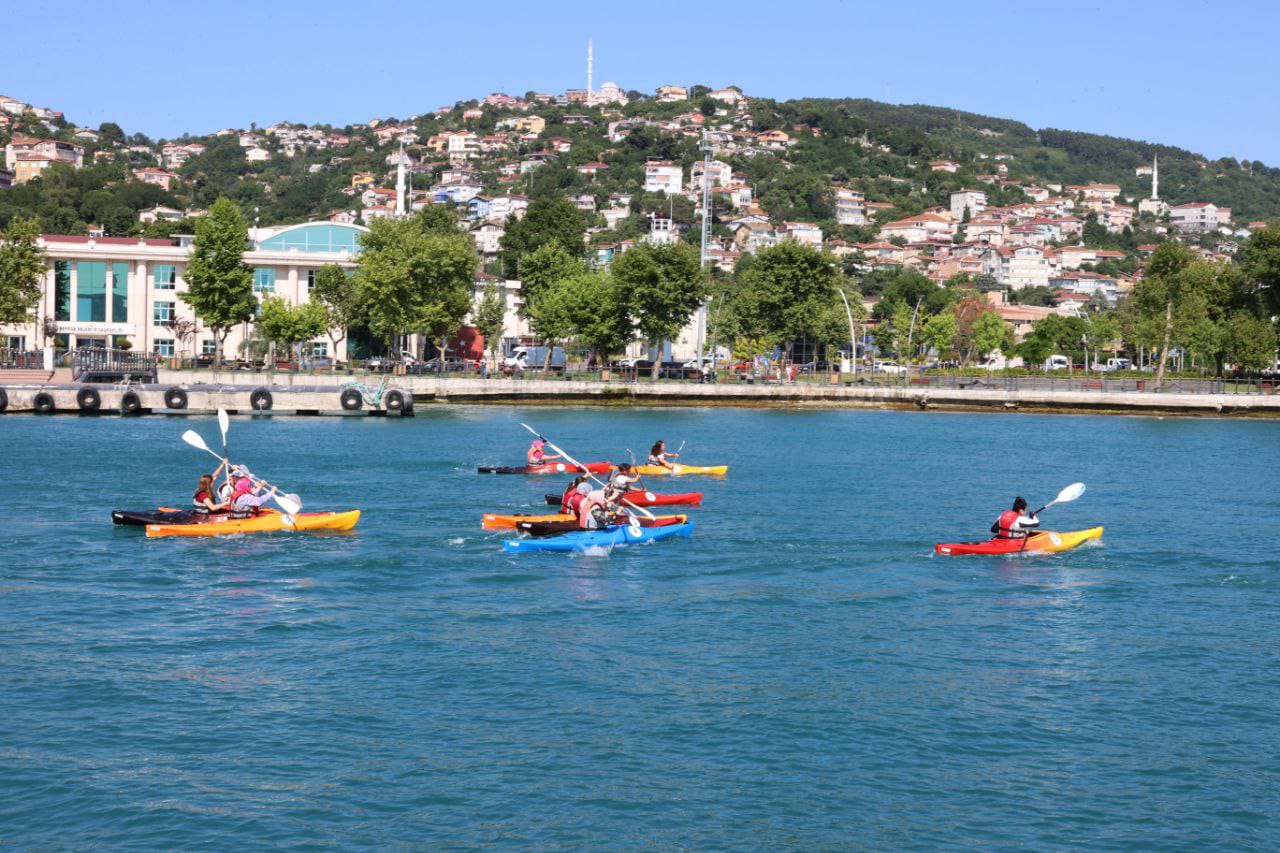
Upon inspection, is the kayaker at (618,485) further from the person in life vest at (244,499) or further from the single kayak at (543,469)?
the person in life vest at (244,499)

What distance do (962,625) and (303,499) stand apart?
21.1 m

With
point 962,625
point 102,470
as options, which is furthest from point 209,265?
point 962,625

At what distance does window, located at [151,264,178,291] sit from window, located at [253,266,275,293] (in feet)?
18.1

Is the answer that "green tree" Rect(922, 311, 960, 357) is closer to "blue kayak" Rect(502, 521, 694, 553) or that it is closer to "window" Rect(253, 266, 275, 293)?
"window" Rect(253, 266, 275, 293)

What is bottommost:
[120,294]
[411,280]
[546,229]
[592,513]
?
[592,513]

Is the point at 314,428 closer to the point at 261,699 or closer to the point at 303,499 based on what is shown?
the point at 303,499

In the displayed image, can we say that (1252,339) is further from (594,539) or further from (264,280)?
(594,539)

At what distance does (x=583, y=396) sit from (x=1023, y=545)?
170ft

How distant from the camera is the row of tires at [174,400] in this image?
6744cm

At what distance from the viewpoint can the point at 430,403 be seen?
81.2 meters

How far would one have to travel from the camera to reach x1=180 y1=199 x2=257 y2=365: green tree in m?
85.4

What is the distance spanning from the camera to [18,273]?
267 ft

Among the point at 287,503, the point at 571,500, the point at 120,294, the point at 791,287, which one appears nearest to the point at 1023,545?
the point at 571,500

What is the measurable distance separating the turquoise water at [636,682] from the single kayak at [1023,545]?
377 millimetres
